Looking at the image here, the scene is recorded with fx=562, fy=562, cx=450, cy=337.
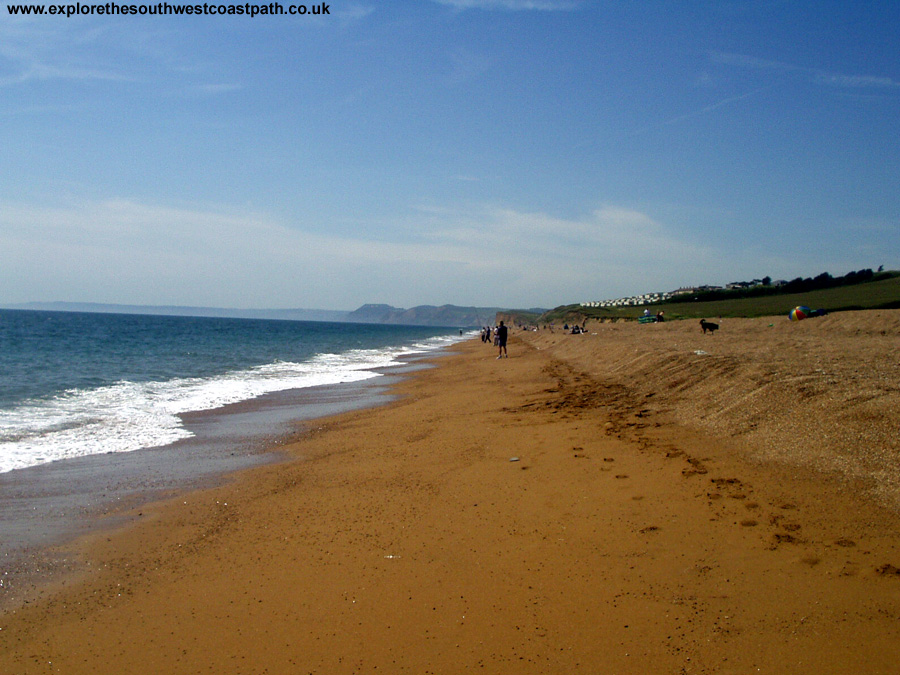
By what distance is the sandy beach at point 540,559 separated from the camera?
12.9 ft

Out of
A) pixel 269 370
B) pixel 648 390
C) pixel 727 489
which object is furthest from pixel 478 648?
pixel 269 370

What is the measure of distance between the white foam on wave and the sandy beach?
398 cm

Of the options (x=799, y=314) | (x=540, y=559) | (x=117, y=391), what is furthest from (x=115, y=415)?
(x=799, y=314)

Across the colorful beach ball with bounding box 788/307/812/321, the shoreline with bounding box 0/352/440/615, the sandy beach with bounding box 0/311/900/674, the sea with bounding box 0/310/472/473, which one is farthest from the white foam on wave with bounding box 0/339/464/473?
the colorful beach ball with bounding box 788/307/812/321

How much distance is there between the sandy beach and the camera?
3922 millimetres

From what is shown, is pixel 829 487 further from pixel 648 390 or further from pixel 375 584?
pixel 648 390

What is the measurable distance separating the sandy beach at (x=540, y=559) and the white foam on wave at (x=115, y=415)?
13.1ft

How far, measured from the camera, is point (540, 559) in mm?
5191

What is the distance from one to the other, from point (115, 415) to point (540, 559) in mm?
12723

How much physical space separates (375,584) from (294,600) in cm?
69

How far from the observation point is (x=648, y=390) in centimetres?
1188

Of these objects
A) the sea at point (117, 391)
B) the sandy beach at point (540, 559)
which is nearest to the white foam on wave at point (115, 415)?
the sea at point (117, 391)

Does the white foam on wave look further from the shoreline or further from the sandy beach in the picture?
the sandy beach

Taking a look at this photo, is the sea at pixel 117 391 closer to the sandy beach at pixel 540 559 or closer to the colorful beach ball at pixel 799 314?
the sandy beach at pixel 540 559
